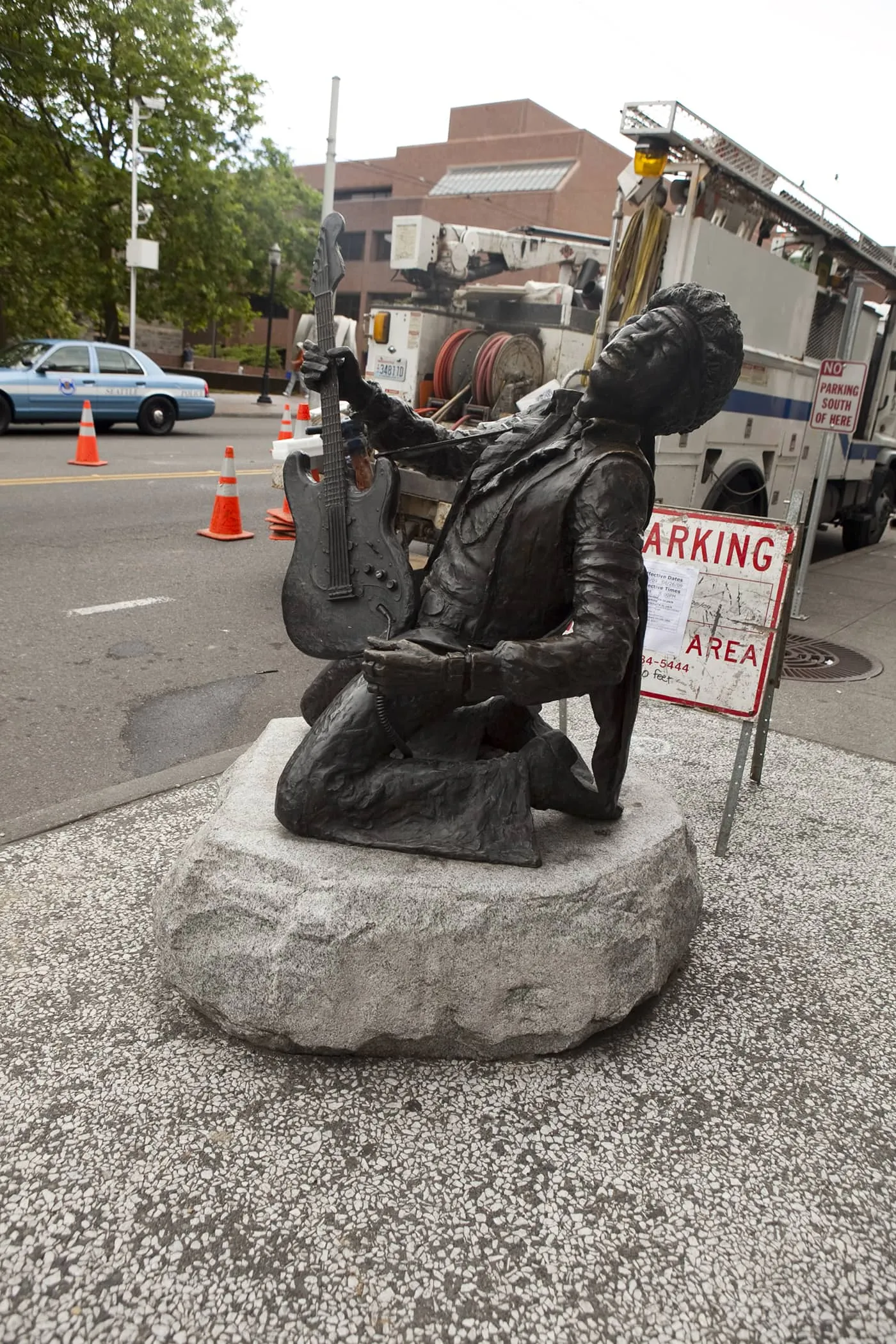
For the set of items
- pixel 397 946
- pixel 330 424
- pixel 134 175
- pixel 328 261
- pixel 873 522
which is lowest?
pixel 397 946

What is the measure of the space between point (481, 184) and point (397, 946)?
38951 mm

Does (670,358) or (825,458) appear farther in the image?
(825,458)

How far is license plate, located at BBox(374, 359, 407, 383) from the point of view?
29.7 ft

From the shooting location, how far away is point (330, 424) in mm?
2787

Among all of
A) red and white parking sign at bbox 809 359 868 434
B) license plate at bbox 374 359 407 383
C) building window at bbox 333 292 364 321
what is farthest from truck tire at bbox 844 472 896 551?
building window at bbox 333 292 364 321

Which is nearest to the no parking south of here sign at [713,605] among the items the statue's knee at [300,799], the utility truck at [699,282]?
the statue's knee at [300,799]

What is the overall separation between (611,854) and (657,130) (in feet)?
19.3

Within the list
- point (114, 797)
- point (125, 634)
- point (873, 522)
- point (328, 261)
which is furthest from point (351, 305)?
point (328, 261)

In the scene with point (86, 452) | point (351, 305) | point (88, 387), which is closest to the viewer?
point (86, 452)

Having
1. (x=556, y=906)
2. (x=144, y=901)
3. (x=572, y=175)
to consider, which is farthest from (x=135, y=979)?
(x=572, y=175)

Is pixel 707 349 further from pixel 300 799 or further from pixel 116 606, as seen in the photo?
pixel 116 606

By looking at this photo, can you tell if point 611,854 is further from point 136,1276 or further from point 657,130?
point 657,130

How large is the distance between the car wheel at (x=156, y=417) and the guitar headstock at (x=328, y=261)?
14.2 metres

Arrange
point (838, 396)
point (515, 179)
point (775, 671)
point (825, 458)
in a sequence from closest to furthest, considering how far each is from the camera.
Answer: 1. point (775, 671)
2. point (838, 396)
3. point (825, 458)
4. point (515, 179)
